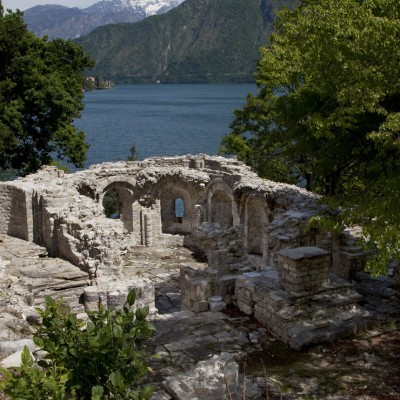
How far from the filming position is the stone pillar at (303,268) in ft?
39.5

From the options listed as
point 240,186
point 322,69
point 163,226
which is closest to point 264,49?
point 240,186

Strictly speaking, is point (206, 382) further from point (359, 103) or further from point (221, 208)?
point (221, 208)

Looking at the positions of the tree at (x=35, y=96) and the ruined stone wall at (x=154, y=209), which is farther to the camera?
the tree at (x=35, y=96)

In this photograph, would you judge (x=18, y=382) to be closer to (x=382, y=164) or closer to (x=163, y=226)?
(x=382, y=164)

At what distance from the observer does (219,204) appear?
24797 mm

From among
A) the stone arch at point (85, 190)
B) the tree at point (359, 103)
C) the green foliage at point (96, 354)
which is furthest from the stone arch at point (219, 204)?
the green foliage at point (96, 354)

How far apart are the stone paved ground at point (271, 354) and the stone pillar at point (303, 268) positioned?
1305 mm

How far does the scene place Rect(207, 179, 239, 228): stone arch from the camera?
24.1 m

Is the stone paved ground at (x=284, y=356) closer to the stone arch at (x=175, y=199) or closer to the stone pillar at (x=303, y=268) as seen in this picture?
the stone pillar at (x=303, y=268)

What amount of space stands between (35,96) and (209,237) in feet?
51.7

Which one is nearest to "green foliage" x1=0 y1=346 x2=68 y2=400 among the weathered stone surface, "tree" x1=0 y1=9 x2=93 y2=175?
the weathered stone surface

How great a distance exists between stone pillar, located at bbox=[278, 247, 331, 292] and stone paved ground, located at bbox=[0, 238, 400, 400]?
1.31 metres

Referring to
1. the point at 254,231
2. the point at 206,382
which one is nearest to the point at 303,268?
the point at 206,382

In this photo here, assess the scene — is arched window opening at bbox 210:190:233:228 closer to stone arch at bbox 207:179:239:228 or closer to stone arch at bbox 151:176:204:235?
stone arch at bbox 207:179:239:228
